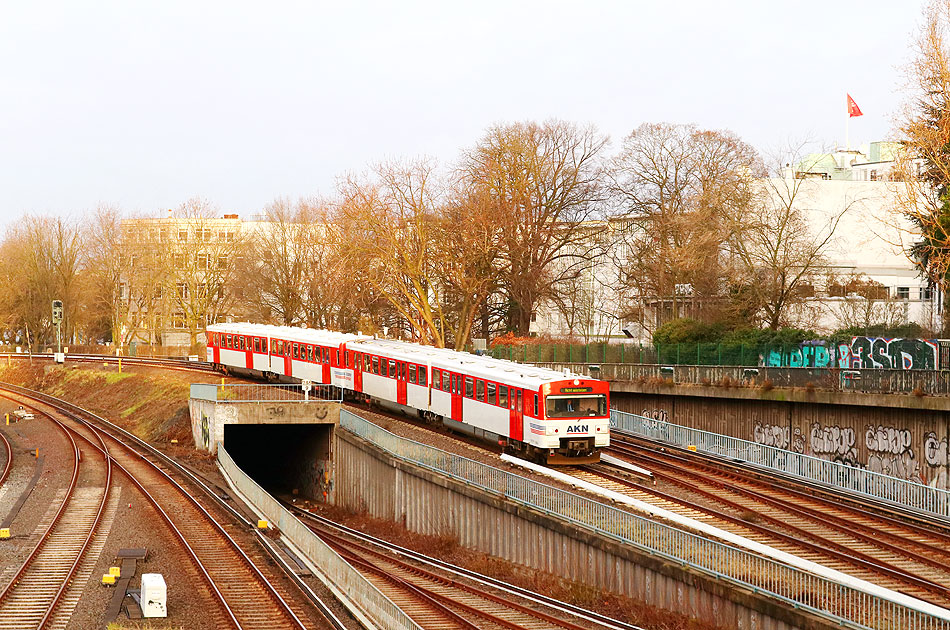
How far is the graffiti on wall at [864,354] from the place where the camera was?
112 ft

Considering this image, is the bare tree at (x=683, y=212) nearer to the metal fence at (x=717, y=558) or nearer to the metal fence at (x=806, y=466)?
the metal fence at (x=806, y=466)

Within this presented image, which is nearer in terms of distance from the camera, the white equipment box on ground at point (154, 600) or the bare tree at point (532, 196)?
the white equipment box on ground at point (154, 600)

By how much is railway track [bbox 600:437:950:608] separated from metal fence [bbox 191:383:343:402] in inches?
637

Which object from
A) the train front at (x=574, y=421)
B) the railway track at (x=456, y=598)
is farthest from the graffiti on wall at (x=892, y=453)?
the railway track at (x=456, y=598)

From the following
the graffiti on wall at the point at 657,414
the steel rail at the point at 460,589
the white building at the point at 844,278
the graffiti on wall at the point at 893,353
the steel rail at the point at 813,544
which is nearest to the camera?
the steel rail at the point at 813,544

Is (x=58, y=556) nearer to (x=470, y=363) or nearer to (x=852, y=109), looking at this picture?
(x=470, y=363)

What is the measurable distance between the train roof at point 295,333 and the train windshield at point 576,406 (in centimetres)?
1664

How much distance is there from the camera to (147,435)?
150 ft

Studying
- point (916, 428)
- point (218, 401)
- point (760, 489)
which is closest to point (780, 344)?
point (916, 428)

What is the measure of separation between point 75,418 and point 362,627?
36882 mm

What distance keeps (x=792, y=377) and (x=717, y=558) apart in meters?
18.0

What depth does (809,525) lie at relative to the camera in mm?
22000

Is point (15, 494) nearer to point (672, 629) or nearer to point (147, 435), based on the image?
point (147, 435)

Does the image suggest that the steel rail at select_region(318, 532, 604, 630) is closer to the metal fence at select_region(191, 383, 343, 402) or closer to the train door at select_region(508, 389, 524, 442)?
the train door at select_region(508, 389, 524, 442)
